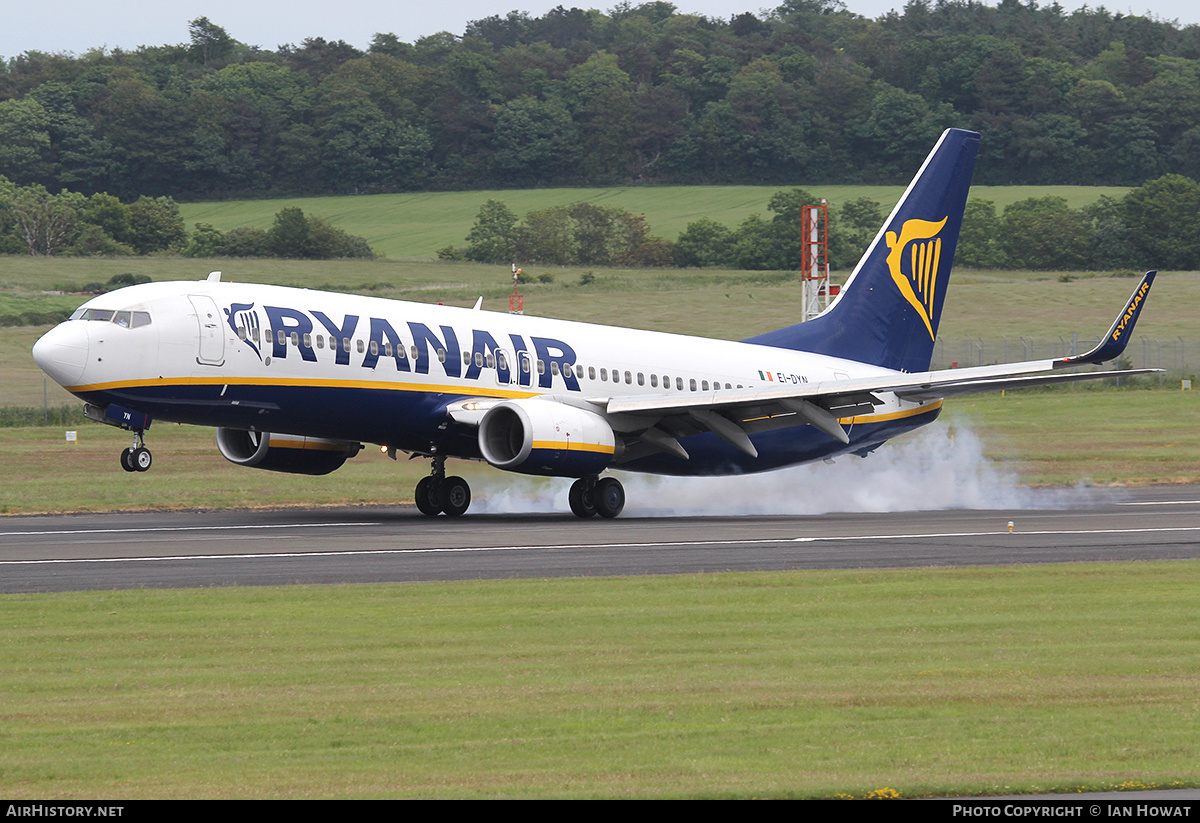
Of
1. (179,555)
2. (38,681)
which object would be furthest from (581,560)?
(38,681)

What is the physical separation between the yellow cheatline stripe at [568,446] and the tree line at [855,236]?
102m

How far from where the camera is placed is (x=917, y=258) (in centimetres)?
→ 4072

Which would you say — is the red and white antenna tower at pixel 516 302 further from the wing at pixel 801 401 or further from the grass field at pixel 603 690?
the grass field at pixel 603 690

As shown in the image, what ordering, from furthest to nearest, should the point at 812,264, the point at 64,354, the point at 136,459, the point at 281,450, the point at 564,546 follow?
the point at 812,264, the point at 281,450, the point at 64,354, the point at 136,459, the point at 564,546

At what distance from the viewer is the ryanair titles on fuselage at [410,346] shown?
30.2 meters

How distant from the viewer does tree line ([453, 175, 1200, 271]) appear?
13562 cm

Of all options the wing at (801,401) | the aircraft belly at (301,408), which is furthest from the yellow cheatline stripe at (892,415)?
the aircraft belly at (301,408)

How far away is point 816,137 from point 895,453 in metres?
133

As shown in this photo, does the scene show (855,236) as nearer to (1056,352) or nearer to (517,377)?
(1056,352)

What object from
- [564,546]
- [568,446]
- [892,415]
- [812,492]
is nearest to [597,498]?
[568,446]

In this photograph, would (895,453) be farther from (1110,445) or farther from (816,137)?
(816,137)

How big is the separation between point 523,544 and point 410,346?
250 inches

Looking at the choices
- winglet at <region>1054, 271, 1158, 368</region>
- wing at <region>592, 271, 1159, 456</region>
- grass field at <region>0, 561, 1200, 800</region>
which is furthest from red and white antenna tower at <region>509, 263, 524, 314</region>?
grass field at <region>0, 561, 1200, 800</region>

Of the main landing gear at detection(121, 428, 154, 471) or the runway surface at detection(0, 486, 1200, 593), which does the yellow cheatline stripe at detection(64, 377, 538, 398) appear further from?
the runway surface at detection(0, 486, 1200, 593)
